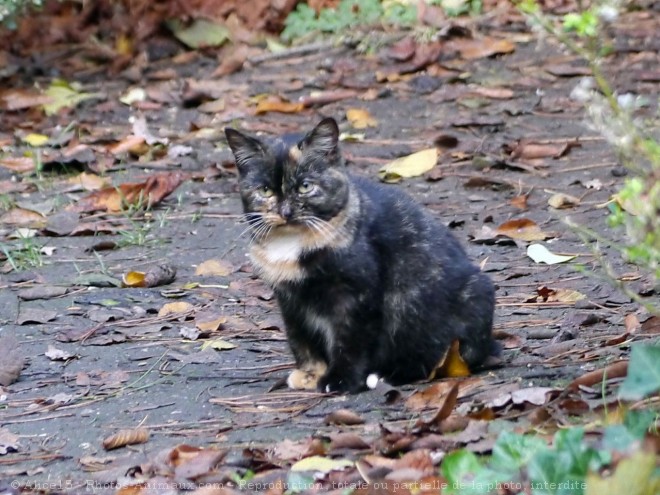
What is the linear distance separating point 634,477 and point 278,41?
7.78 m

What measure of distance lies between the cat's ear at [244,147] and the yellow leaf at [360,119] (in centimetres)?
352

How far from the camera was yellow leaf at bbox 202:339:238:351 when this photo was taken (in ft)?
16.9

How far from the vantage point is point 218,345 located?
514cm

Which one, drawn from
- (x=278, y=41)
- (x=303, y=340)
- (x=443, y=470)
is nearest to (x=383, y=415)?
(x=303, y=340)

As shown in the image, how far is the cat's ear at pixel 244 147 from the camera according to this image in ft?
15.4

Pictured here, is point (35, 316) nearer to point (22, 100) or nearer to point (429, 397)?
point (429, 397)

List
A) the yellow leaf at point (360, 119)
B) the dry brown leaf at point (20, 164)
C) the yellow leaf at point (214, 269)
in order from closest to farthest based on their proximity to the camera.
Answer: the yellow leaf at point (214, 269), the dry brown leaf at point (20, 164), the yellow leaf at point (360, 119)

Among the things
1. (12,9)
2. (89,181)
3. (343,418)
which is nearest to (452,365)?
(343,418)

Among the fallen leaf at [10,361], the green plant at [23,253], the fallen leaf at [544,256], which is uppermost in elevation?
the fallen leaf at [10,361]

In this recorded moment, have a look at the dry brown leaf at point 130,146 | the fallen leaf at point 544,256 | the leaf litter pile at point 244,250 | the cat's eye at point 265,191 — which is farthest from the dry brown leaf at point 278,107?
the cat's eye at point 265,191

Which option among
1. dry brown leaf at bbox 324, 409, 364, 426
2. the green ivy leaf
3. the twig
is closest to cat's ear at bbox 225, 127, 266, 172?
dry brown leaf at bbox 324, 409, 364, 426

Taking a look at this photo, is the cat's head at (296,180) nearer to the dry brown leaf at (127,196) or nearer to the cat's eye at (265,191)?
the cat's eye at (265,191)

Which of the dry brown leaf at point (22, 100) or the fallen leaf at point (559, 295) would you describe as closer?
the fallen leaf at point (559, 295)

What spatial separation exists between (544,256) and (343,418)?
226 centimetres
